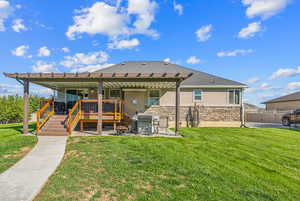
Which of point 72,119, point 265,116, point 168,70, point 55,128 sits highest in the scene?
point 168,70

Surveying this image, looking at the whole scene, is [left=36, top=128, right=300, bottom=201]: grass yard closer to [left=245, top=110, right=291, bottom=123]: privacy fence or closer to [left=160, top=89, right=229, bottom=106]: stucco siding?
[left=160, top=89, right=229, bottom=106]: stucco siding

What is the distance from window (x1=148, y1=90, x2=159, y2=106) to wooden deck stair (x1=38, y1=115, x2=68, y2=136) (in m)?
6.33

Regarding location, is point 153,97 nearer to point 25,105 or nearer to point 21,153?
point 25,105

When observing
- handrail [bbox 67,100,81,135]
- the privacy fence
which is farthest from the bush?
the privacy fence

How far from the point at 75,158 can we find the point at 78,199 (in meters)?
2.14

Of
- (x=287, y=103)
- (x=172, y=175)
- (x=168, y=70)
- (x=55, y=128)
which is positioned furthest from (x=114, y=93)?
(x=287, y=103)

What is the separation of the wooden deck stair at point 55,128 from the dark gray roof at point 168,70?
6058mm

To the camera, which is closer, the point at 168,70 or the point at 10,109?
the point at 168,70

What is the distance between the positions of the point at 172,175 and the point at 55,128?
7275 millimetres

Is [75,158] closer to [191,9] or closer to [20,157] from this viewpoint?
[20,157]

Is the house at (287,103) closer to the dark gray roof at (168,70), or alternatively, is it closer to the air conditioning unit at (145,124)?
the dark gray roof at (168,70)

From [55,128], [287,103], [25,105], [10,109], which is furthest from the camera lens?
[287,103]

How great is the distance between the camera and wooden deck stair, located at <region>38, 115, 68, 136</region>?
756 centimetres

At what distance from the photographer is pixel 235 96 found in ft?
38.9
